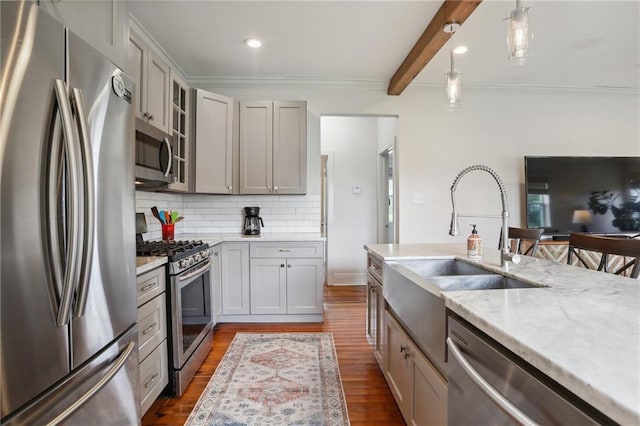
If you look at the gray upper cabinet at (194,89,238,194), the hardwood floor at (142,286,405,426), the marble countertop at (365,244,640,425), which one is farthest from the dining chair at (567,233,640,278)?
the gray upper cabinet at (194,89,238,194)

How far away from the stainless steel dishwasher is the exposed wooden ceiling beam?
2021 mm

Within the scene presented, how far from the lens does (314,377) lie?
2184 mm

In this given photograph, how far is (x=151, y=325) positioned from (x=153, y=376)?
30 centimetres

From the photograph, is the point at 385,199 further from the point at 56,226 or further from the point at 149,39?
the point at 56,226

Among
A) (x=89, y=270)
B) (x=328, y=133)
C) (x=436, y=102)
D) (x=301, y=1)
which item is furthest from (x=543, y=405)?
(x=328, y=133)

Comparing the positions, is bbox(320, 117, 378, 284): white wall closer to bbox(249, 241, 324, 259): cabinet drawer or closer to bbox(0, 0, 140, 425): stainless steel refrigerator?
bbox(249, 241, 324, 259): cabinet drawer

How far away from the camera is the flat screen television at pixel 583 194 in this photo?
12.1ft

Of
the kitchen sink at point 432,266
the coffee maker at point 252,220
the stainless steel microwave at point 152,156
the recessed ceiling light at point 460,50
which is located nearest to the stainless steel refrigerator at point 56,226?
the stainless steel microwave at point 152,156

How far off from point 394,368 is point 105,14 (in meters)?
2.18

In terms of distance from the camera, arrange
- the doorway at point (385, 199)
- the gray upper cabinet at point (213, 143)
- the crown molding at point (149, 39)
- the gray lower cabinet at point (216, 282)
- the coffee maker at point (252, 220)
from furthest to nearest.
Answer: the doorway at point (385, 199)
the coffee maker at point (252, 220)
the gray upper cabinet at point (213, 143)
the gray lower cabinet at point (216, 282)
the crown molding at point (149, 39)

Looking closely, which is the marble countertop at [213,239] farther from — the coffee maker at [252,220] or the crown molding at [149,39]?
the crown molding at [149,39]

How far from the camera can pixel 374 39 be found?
2721 millimetres

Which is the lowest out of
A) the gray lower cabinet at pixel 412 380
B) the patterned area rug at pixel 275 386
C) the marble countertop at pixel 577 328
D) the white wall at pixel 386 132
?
the patterned area rug at pixel 275 386

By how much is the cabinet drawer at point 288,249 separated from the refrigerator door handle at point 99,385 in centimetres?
185
